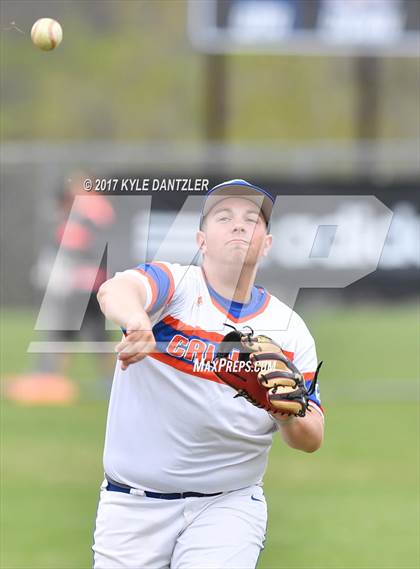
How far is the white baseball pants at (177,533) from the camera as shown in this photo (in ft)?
13.2

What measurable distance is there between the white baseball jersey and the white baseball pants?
7cm

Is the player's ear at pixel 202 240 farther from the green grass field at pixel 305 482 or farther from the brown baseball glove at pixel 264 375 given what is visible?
the green grass field at pixel 305 482

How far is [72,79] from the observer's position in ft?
105

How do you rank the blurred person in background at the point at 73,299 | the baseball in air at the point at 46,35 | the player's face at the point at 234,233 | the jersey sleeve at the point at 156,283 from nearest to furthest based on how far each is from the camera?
1. the jersey sleeve at the point at 156,283
2. the player's face at the point at 234,233
3. the baseball in air at the point at 46,35
4. the blurred person in background at the point at 73,299

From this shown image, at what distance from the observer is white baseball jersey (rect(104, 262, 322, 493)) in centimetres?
418

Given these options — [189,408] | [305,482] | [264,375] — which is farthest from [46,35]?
[305,482]

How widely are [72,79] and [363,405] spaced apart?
873 inches

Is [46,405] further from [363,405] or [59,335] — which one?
[363,405]

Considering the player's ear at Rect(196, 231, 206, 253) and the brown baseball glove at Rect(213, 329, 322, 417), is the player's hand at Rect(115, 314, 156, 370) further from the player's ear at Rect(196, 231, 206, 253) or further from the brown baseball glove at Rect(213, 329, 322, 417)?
the player's ear at Rect(196, 231, 206, 253)

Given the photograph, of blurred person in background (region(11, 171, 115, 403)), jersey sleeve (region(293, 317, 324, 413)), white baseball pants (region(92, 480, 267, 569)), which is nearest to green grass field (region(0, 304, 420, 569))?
blurred person in background (region(11, 171, 115, 403))

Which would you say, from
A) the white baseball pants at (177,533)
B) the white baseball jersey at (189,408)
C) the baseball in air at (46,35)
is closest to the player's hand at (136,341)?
the white baseball jersey at (189,408)

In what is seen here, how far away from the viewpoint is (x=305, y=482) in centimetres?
818

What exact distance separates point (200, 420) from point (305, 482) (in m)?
4.17

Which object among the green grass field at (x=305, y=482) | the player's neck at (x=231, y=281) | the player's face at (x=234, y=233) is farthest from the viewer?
the green grass field at (x=305, y=482)
